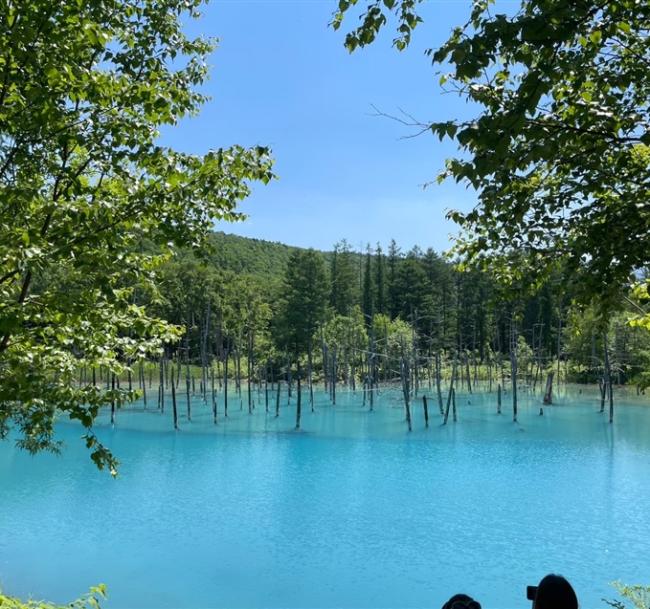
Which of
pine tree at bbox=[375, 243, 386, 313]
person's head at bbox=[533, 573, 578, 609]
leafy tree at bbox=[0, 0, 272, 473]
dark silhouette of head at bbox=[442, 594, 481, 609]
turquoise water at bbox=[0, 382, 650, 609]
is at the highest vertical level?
pine tree at bbox=[375, 243, 386, 313]

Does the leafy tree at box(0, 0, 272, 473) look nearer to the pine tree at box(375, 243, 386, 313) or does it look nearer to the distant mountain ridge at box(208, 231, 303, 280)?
the pine tree at box(375, 243, 386, 313)

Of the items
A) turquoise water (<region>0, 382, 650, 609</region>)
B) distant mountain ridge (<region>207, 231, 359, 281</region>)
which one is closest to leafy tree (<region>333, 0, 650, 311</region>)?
turquoise water (<region>0, 382, 650, 609</region>)

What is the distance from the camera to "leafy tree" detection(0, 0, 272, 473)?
368 cm

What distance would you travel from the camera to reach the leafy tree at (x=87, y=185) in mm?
3682

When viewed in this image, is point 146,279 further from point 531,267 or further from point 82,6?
point 531,267

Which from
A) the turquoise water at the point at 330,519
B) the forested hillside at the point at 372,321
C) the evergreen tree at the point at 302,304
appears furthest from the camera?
the evergreen tree at the point at 302,304

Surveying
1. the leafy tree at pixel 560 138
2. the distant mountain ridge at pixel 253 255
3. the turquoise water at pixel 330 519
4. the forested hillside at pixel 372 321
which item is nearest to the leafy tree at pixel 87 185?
the leafy tree at pixel 560 138

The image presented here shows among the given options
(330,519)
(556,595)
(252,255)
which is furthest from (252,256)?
(556,595)

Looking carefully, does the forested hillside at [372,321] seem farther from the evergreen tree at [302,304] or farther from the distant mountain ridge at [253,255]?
the distant mountain ridge at [253,255]

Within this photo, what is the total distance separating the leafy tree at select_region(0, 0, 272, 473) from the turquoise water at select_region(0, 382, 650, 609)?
815cm

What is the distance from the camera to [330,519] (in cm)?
1549

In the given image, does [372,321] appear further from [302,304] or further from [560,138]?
[560,138]

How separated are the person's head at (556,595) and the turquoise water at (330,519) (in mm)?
9038

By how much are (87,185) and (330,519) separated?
1329 cm
